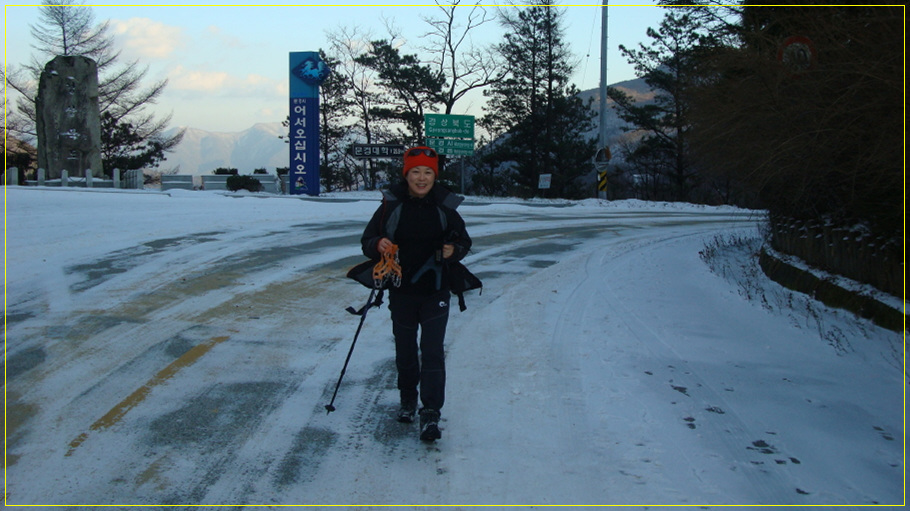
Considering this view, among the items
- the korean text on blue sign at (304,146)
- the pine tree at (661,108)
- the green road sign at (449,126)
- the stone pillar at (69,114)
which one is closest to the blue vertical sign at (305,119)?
the korean text on blue sign at (304,146)

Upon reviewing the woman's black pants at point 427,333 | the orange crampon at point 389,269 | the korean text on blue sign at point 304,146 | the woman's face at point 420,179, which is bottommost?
the woman's black pants at point 427,333

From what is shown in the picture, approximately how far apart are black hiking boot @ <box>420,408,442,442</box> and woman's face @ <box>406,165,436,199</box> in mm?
1313

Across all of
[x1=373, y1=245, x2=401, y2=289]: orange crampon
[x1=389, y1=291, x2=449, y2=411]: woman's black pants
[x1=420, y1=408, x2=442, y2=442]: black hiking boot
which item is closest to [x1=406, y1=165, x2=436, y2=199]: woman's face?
[x1=373, y1=245, x2=401, y2=289]: orange crampon

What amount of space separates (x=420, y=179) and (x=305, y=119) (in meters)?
27.4

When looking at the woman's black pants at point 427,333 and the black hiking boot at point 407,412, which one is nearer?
the woman's black pants at point 427,333

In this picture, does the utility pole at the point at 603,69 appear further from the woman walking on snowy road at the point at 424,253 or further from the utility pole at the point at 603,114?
the woman walking on snowy road at the point at 424,253

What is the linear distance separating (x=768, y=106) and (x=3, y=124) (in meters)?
56.7

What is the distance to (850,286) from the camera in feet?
23.8

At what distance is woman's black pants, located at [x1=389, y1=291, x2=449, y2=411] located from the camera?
14.2 ft

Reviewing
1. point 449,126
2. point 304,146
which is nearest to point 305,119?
point 304,146

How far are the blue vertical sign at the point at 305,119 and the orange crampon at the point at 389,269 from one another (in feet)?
88.2

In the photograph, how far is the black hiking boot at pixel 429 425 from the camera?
13.8 ft

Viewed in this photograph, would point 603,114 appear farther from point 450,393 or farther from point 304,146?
point 450,393

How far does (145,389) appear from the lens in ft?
16.2
